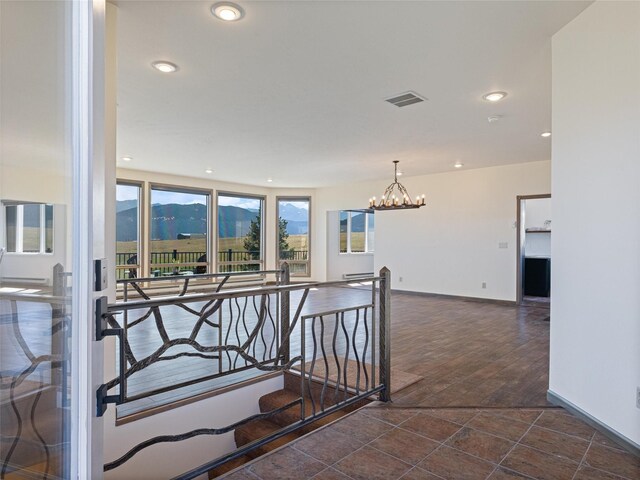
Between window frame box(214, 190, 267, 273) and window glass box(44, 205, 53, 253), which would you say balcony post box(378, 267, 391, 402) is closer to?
window glass box(44, 205, 53, 253)

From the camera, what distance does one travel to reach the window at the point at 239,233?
9766 mm

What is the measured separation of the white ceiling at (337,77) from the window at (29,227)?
6.29 feet

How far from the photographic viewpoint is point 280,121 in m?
4.72

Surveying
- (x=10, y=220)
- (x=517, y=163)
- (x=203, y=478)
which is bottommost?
(x=203, y=478)

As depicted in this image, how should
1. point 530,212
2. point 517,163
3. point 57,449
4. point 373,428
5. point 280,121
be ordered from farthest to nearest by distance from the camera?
point 530,212 → point 517,163 → point 280,121 → point 373,428 → point 57,449

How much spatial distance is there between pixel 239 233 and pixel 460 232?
5375 mm

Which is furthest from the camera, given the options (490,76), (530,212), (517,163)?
(530,212)

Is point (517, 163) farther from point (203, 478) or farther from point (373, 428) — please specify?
point (203, 478)

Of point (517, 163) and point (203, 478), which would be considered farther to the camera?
point (517, 163)

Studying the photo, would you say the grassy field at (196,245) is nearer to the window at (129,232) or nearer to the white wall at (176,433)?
the window at (129,232)

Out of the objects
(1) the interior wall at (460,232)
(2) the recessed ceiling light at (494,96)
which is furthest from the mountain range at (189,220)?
(2) the recessed ceiling light at (494,96)

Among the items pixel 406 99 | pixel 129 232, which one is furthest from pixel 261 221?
pixel 406 99

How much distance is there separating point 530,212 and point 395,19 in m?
7.14

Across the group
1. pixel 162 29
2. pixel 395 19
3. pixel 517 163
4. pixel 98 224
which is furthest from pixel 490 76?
pixel 517 163
